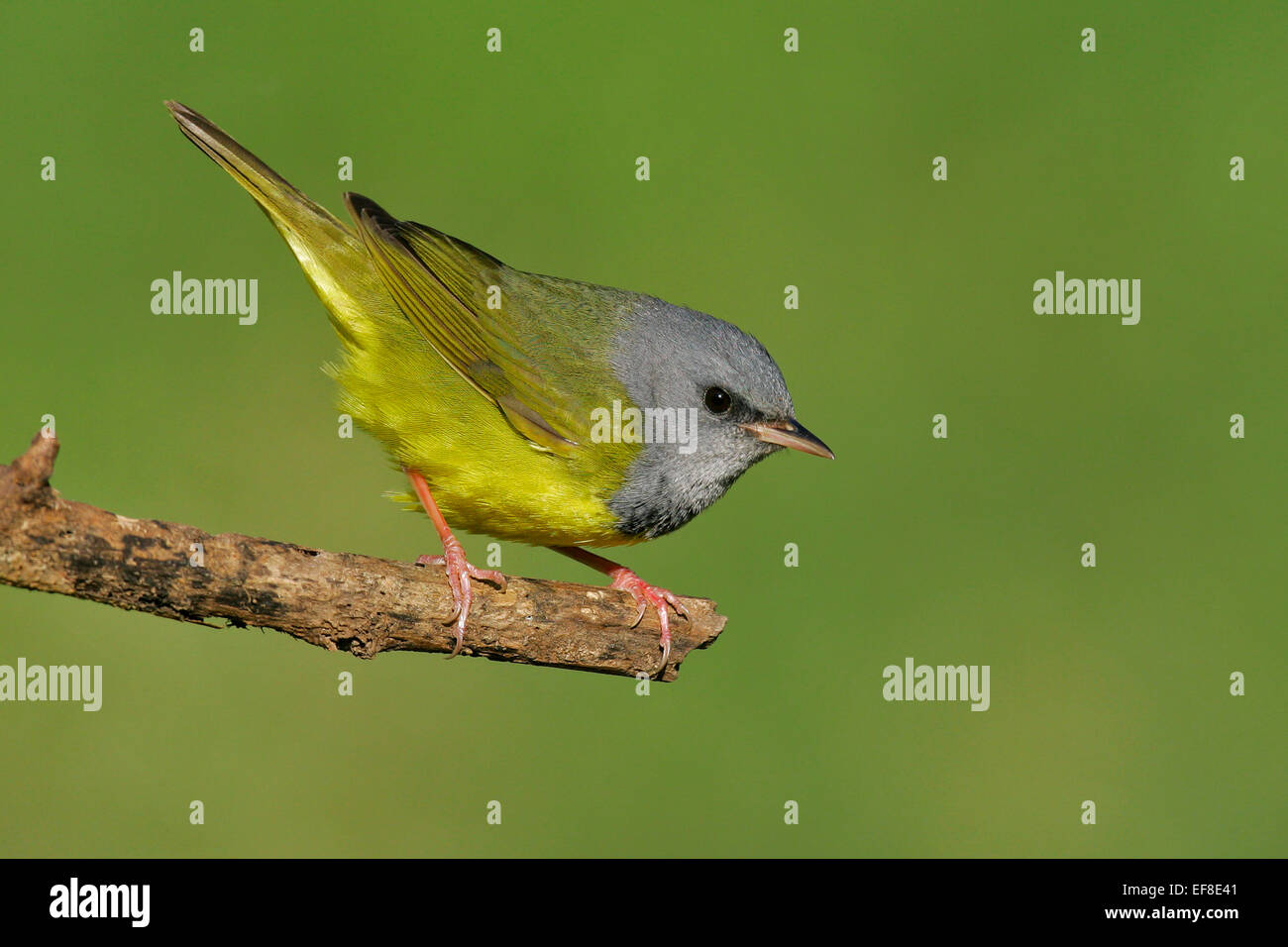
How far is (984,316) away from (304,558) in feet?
22.2

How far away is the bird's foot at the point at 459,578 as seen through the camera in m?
4.94

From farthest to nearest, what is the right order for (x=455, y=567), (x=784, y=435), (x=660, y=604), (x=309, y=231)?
(x=309, y=231) < (x=784, y=435) < (x=660, y=604) < (x=455, y=567)

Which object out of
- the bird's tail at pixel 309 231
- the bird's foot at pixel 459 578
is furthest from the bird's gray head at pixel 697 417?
the bird's tail at pixel 309 231

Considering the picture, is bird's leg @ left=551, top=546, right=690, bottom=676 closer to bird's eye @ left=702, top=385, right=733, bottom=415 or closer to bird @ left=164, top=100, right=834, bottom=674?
bird @ left=164, top=100, right=834, bottom=674

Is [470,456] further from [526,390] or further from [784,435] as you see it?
[784,435]

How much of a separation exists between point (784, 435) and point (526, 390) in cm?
117

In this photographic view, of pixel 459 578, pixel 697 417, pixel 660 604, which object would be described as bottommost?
pixel 660 604

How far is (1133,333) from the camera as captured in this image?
10.0m

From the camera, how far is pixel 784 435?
5.65m

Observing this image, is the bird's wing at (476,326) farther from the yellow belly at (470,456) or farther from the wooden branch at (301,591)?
the wooden branch at (301,591)

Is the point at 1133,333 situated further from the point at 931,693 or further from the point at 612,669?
the point at 612,669


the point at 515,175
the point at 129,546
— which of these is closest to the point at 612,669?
the point at 129,546

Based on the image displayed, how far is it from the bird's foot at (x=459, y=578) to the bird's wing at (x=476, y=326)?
608 mm

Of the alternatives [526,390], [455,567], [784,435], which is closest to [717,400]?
[784,435]
